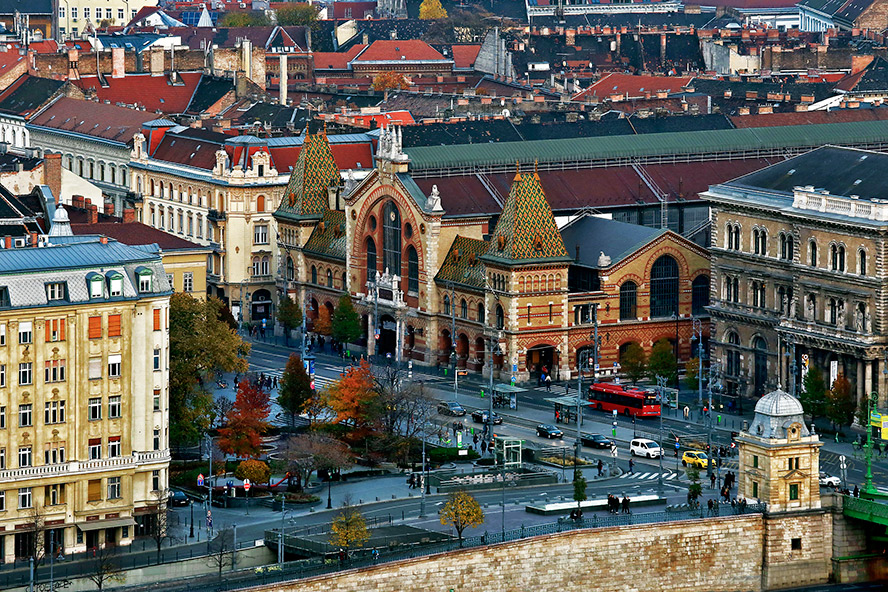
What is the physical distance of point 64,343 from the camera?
6545 inches

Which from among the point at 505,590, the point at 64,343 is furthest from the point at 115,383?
the point at 505,590

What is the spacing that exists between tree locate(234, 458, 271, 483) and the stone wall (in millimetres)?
18737

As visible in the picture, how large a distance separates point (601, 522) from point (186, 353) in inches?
1374

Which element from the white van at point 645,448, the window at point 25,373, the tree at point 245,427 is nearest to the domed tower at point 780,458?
the white van at point 645,448

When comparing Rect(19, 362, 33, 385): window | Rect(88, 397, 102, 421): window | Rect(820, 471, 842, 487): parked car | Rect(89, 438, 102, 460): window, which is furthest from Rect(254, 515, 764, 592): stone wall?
Rect(19, 362, 33, 385): window

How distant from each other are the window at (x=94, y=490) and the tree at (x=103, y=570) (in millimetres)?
3184

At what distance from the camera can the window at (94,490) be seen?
6594 inches

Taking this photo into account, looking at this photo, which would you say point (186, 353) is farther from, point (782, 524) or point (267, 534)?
point (782, 524)

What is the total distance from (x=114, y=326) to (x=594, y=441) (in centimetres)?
4085

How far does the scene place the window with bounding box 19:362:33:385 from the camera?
6506 inches

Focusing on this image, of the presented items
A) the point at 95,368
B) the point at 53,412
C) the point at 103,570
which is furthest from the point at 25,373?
the point at 103,570

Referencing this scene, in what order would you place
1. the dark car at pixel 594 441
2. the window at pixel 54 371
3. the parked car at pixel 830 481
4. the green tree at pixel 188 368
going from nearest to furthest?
the window at pixel 54 371
the parked car at pixel 830 481
the green tree at pixel 188 368
the dark car at pixel 594 441

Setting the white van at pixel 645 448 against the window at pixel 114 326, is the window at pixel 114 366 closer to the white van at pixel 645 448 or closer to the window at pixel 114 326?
the window at pixel 114 326

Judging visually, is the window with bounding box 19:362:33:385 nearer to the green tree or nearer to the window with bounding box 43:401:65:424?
the window with bounding box 43:401:65:424
